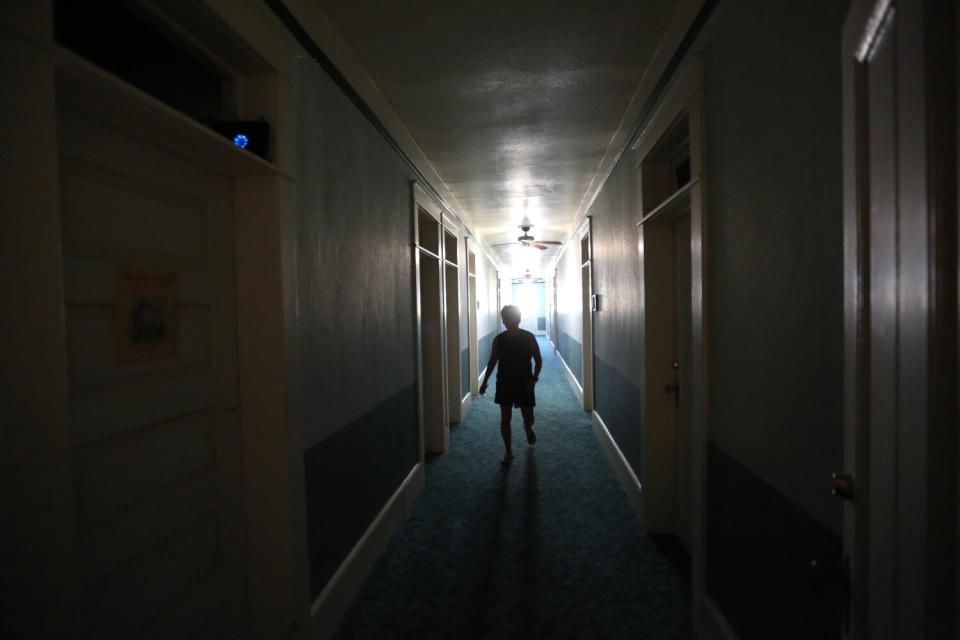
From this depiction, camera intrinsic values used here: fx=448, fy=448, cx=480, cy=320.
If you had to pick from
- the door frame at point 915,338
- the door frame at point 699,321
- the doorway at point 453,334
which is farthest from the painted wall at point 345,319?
the doorway at point 453,334

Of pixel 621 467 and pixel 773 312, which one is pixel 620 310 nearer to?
pixel 621 467

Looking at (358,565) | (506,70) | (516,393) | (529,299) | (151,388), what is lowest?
(358,565)

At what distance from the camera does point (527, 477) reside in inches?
156

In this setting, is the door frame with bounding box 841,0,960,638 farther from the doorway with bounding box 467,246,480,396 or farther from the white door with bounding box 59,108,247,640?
the doorway with bounding box 467,246,480,396

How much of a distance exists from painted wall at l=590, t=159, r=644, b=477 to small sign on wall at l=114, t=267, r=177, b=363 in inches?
100.0

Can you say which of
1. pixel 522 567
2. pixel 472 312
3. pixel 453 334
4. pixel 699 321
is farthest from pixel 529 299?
pixel 699 321

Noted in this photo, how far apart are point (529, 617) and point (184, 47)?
9.10 feet

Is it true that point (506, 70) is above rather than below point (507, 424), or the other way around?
above

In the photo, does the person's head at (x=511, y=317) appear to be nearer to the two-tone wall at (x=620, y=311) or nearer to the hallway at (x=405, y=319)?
the two-tone wall at (x=620, y=311)

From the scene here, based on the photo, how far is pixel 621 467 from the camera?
3748 mm

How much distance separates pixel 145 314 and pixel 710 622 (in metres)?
2.44

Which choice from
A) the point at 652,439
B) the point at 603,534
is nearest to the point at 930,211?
the point at 652,439

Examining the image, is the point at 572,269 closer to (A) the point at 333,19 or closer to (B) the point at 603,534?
(B) the point at 603,534

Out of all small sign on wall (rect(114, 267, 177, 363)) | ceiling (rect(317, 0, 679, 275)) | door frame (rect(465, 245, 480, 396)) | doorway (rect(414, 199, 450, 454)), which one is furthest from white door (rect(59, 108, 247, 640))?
door frame (rect(465, 245, 480, 396))
